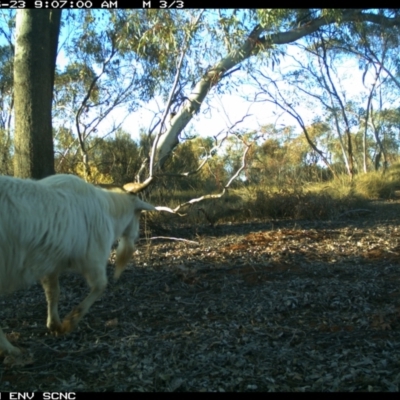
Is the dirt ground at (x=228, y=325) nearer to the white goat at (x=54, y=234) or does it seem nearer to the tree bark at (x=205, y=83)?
the white goat at (x=54, y=234)

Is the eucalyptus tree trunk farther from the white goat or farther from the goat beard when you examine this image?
the white goat

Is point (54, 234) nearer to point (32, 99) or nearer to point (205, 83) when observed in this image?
point (32, 99)

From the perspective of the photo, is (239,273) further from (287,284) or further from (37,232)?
(37,232)

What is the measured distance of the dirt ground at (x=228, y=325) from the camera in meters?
3.90

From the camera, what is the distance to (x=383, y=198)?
52.1ft

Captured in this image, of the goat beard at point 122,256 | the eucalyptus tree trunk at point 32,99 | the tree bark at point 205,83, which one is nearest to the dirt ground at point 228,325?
the goat beard at point 122,256

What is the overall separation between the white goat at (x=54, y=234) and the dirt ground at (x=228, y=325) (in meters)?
0.44

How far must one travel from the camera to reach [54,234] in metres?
4.46

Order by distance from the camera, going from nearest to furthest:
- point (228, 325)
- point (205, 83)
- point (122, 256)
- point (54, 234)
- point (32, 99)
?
point (54, 234)
point (228, 325)
point (122, 256)
point (32, 99)
point (205, 83)

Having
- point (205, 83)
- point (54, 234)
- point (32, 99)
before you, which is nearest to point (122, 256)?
point (54, 234)

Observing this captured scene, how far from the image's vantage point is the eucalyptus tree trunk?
895cm

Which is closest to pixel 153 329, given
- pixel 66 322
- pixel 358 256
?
pixel 66 322

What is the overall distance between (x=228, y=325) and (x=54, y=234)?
5.83 ft

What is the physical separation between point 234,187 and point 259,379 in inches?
493
